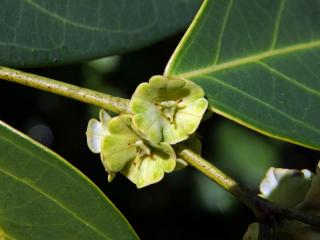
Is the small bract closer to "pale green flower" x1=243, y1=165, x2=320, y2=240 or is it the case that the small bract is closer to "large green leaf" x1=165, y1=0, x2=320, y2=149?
"large green leaf" x1=165, y1=0, x2=320, y2=149

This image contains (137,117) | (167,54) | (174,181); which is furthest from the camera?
(174,181)

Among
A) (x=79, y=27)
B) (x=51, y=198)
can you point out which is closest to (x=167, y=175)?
(x=79, y=27)

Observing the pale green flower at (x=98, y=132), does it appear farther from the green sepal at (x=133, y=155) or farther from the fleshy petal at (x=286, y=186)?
the fleshy petal at (x=286, y=186)

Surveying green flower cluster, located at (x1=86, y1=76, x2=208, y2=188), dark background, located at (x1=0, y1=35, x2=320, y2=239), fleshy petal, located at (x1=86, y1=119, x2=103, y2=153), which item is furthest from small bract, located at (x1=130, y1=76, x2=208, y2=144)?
dark background, located at (x1=0, y1=35, x2=320, y2=239)

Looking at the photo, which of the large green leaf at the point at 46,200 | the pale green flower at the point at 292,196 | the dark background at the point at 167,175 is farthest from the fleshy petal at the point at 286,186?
the dark background at the point at 167,175

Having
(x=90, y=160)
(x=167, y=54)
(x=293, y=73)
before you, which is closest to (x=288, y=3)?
(x=293, y=73)

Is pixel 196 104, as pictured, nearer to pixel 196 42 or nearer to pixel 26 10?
pixel 196 42

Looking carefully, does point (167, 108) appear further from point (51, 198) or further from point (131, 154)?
point (51, 198)
